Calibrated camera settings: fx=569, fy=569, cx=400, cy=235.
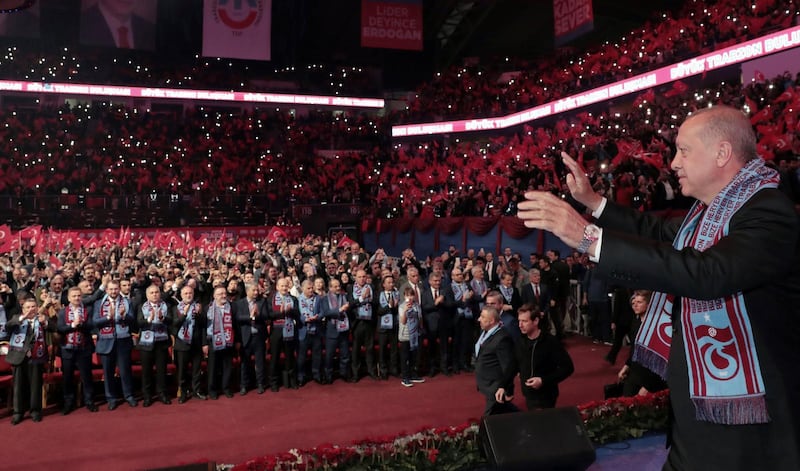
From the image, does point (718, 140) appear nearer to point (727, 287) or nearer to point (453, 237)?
point (727, 287)

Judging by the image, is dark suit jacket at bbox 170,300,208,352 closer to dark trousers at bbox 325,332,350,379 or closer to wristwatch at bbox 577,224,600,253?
dark trousers at bbox 325,332,350,379

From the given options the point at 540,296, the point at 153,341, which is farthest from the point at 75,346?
the point at 540,296

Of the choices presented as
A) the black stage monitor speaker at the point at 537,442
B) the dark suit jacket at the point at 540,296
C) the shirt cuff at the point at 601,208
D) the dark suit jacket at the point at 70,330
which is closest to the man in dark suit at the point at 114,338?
the dark suit jacket at the point at 70,330

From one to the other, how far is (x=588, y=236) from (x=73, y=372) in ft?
29.8

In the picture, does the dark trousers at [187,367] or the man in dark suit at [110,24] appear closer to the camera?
the dark trousers at [187,367]

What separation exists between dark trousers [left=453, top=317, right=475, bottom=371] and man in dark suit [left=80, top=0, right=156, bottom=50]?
20.8m

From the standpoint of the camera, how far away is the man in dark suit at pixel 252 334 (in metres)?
9.40

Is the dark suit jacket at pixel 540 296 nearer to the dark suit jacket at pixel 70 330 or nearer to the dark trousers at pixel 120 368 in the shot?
the dark trousers at pixel 120 368

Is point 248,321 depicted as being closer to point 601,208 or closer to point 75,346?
point 75,346

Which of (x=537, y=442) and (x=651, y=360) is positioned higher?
(x=651, y=360)

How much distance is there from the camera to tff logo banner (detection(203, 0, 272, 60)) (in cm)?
1875

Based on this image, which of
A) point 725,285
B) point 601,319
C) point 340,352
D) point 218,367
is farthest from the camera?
point 601,319

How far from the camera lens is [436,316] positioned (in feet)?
35.0

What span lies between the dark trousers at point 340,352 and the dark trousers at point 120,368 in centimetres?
312
